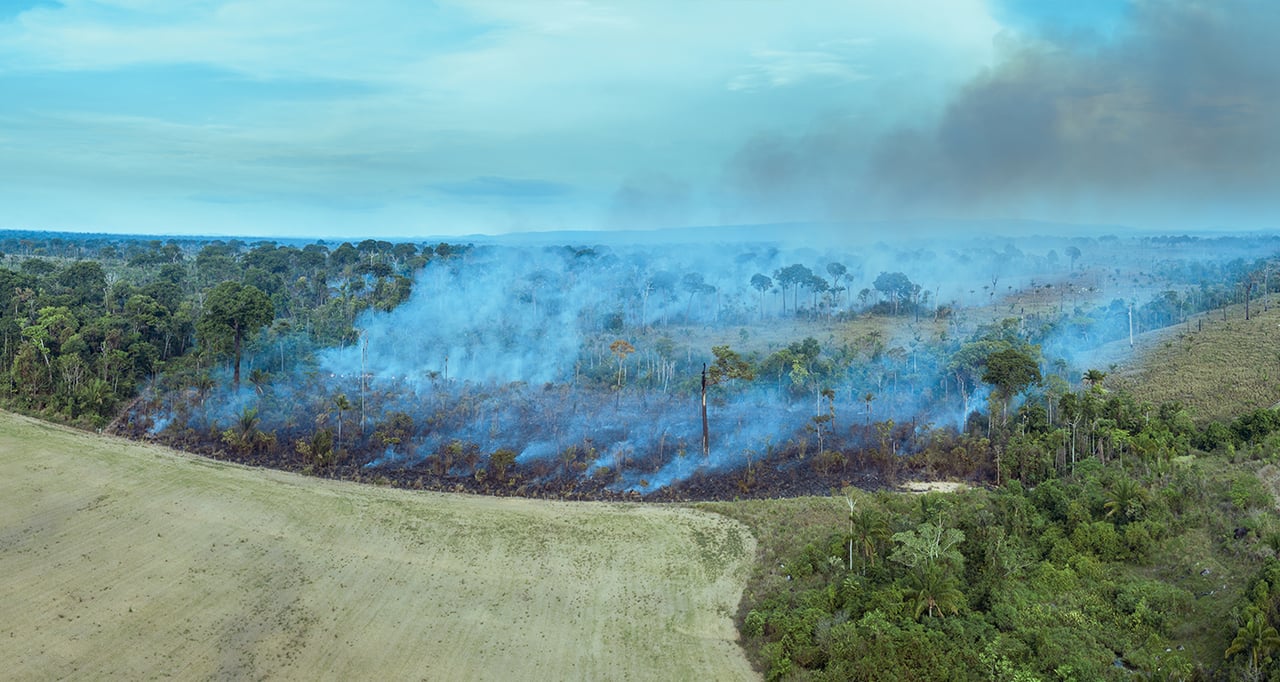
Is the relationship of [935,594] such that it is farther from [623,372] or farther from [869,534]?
[623,372]

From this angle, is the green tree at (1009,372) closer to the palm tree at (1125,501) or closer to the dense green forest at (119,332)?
the palm tree at (1125,501)

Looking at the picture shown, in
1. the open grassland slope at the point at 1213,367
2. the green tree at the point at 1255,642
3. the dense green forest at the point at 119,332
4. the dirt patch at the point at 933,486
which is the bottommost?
the dirt patch at the point at 933,486

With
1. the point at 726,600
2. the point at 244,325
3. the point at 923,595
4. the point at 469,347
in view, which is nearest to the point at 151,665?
the point at 726,600

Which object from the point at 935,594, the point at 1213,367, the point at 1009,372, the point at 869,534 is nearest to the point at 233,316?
the point at 869,534

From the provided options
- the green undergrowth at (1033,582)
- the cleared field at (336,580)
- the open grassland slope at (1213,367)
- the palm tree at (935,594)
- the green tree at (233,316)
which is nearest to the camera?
the green undergrowth at (1033,582)

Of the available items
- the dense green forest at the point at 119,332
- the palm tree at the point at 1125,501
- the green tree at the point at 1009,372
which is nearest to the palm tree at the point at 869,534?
the palm tree at the point at 1125,501

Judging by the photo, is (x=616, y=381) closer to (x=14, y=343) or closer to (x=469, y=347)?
(x=469, y=347)
